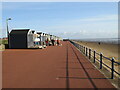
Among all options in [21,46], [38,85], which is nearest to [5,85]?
[38,85]

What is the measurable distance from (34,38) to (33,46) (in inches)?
76.7

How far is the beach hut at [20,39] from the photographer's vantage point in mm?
34812

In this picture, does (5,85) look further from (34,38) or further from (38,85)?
(34,38)

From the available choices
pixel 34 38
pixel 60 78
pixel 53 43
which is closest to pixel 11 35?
pixel 34 38

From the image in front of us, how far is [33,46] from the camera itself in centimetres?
3697

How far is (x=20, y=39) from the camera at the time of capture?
3500 centimetres

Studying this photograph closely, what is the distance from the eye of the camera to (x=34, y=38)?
37.9m

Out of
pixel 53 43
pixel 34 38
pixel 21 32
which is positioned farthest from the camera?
pixel 53 43

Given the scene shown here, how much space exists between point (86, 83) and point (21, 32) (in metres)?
29.2

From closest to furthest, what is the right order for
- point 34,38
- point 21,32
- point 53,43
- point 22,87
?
point 22,87
point 21,32
point 34,38
point 53,43

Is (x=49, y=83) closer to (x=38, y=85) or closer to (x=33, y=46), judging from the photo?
(x=38, y=85)

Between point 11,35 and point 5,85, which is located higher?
point 11,35

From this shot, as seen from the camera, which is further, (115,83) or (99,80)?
(99,80)

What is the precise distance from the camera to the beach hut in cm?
3481
